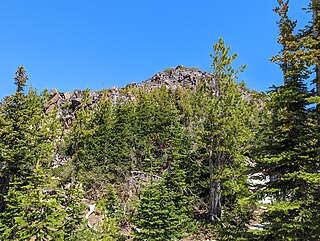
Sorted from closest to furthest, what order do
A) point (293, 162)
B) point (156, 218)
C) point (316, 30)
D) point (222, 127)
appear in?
point (293, 162) → point (316, 30) → point (156, 218) → point (222, 127)

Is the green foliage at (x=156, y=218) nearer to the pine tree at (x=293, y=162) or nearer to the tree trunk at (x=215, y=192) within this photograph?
the tree trunk at (x=215, y=192)

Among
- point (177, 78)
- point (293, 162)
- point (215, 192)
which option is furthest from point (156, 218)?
point (177, 78)

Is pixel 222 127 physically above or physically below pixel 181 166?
above

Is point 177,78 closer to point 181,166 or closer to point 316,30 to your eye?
point 181,166

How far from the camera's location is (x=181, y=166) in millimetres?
24953

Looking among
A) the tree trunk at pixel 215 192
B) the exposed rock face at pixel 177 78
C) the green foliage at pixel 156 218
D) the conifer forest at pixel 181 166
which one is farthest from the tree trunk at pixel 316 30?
the exposed rock face at pixel 177 78

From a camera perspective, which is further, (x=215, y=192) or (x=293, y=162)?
(x=215, y=192)

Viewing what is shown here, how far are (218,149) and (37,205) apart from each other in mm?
13338

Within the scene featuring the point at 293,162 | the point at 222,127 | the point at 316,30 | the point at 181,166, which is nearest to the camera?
the point at 293,162

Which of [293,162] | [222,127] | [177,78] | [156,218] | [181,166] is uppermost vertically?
[177,78]

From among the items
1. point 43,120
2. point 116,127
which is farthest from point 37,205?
point 116,127

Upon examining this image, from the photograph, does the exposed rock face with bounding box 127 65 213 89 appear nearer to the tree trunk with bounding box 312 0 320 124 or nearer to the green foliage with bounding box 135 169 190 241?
the green foliage with bounding box 135 169 190 241

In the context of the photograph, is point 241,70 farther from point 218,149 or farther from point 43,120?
point 43,120

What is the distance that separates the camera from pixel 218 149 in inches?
808
